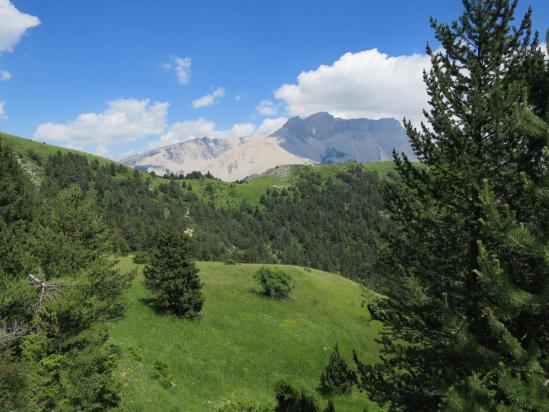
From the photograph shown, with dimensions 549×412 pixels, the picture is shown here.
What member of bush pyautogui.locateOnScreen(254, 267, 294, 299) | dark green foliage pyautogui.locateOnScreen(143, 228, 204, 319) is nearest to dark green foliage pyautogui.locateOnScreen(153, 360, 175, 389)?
dark green foliage pyautogui.locateOnScreen(143, 228, 204, 319)

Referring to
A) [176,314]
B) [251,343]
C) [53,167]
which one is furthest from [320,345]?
[53,167]

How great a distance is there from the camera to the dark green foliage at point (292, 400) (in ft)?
Result: 53.7

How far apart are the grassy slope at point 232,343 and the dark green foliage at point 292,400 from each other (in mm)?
950

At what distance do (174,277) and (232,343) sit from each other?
9.10 metres

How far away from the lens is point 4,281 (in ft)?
52.5

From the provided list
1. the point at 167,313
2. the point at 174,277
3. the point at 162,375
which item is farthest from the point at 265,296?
the point at 162,375

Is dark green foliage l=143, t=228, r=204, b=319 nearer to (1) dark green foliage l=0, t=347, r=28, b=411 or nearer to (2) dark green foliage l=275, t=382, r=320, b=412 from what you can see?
(2) dark green foliage l=275, t=382, r=320, b=412

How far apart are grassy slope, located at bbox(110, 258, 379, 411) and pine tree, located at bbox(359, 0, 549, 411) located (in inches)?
284

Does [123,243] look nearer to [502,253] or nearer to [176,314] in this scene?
[176,314]

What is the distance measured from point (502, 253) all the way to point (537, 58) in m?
6.26

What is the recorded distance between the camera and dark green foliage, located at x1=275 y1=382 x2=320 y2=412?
16.4 metres

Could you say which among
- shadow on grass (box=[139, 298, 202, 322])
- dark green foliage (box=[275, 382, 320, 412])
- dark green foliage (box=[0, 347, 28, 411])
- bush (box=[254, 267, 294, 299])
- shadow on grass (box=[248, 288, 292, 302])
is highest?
dark green foliage (box=[0, 347, 28, 411])

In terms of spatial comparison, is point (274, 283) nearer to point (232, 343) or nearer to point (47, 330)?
point (232, 343)

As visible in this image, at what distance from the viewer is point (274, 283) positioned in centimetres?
5612
